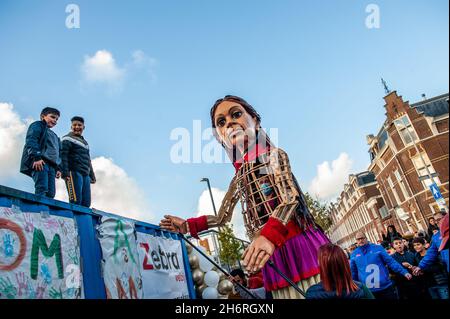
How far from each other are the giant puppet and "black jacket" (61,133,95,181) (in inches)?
95.3

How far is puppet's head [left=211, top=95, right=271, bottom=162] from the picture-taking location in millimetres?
2453

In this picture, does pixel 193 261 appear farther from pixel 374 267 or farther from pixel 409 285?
pixel 409 285

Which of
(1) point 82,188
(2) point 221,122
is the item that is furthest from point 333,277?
(1) point 82,188

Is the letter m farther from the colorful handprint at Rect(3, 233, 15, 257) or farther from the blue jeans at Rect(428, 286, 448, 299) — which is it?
the blue jeans at Rect(428, 286, 448, 299)

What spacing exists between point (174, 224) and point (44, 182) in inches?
74.9

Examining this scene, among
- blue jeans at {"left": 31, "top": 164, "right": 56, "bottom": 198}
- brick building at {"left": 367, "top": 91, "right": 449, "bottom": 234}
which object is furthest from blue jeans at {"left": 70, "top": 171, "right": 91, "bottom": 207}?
brick building at {"left": 367, "top": 91, "right": 449, "bottom": 234}

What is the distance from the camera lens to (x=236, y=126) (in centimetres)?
249

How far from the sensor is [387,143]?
1.96m

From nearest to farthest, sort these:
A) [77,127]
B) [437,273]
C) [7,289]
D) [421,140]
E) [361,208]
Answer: [421,140]
[7,289]
[437,273]
[77,127]
[361,208]

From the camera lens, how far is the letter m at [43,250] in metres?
2.32

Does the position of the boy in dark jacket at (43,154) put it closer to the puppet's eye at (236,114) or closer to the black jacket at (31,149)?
the black jacket at (31,149)

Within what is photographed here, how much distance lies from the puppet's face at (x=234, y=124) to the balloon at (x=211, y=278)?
448cm
